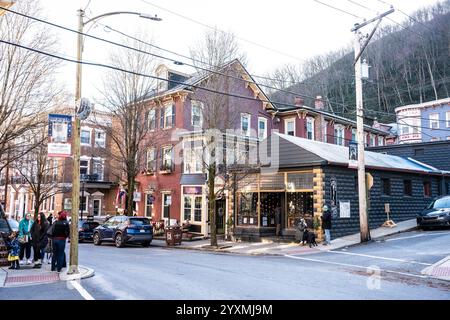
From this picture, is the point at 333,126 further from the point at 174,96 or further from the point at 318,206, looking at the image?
the point at 318,206

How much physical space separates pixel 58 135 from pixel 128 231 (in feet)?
36.1

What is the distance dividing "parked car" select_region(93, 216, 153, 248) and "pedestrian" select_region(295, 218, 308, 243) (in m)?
7.90

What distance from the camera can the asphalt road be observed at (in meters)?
Answer: 8.55

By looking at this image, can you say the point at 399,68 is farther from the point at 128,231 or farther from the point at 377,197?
the point at 128,231

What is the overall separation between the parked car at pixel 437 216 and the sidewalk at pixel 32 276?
57.1ft

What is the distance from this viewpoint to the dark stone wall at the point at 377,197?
20859 mm

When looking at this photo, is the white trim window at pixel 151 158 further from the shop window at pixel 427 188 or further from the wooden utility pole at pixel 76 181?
the shop window at pixel 427 188

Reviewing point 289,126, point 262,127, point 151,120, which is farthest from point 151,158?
point 289,126

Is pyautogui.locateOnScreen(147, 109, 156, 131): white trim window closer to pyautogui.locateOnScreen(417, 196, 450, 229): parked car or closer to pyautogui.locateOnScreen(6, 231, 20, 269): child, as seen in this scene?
pyautogui.locateOnScreen(6, 231, 20, 269): child

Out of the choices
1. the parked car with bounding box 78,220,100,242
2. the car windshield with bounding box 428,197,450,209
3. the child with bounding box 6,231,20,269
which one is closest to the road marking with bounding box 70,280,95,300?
the child with bounding box 6,231,20,269

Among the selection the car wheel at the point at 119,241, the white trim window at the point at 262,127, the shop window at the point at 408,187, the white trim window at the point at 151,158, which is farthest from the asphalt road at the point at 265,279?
the white trim window at the point at 262,127

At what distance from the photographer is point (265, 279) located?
10.3 m
